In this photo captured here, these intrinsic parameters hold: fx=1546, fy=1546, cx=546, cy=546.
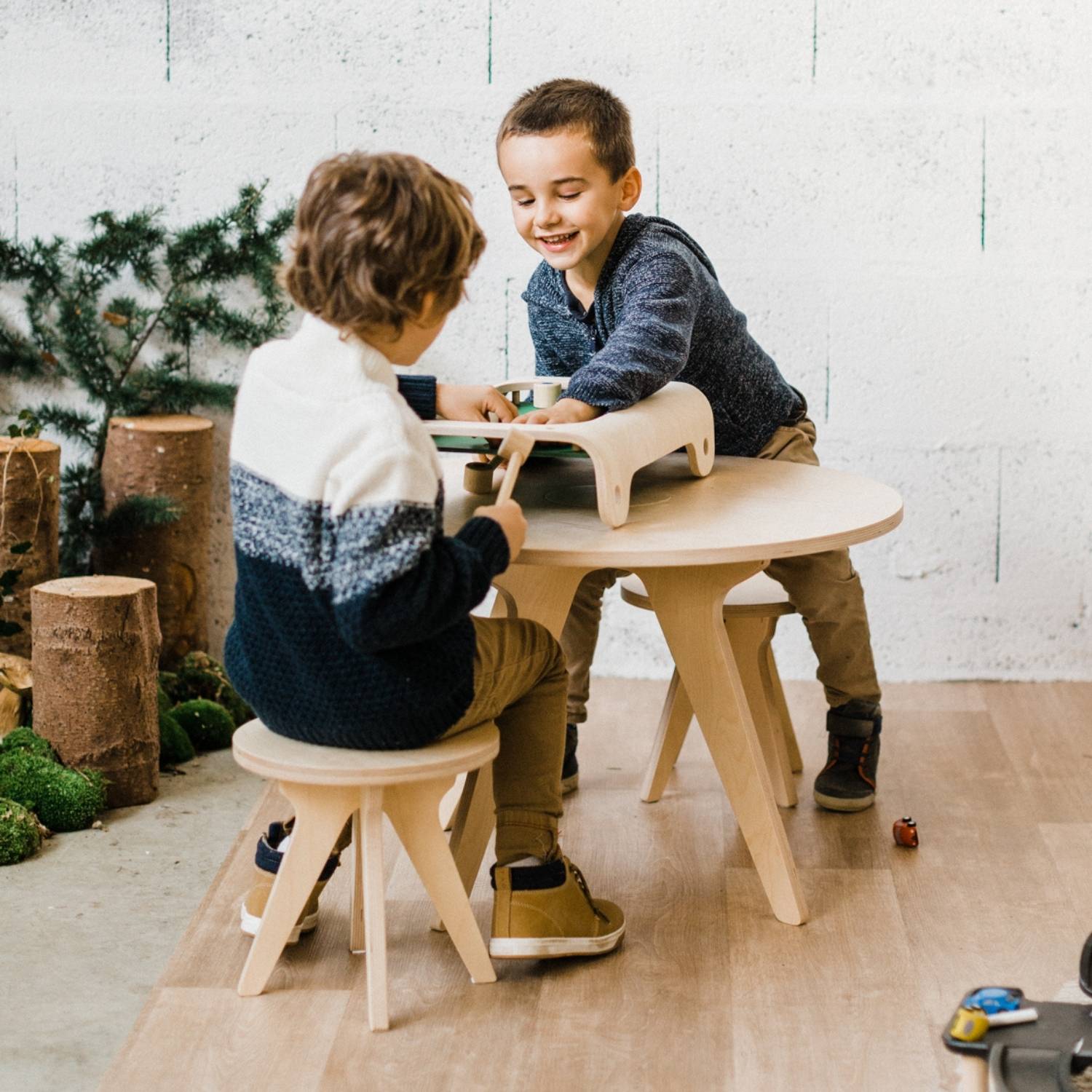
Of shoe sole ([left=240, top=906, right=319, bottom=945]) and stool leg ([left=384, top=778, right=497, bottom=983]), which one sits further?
shoe sole ([left=240, top=906, right=319, bottom=945])

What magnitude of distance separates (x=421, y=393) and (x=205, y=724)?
1168mm

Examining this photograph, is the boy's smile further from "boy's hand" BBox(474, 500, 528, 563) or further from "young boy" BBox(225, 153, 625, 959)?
"boy's hand" BBox(474, 500, 528, 563)

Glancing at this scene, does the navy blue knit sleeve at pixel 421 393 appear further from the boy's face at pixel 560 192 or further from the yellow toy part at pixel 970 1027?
the yellow toy part at pixel 970 1027

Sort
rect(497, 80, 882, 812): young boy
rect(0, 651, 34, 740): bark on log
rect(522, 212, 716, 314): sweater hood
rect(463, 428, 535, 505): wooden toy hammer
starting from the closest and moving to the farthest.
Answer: rect(463, 428, 535, 505): wooden toy hammer → rect(497, 80, 882, 812): young boy → rect(522, 212, 716, 314): sweater hood → rect(0, 651, 34, 740): bark on log

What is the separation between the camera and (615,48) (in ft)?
10.9

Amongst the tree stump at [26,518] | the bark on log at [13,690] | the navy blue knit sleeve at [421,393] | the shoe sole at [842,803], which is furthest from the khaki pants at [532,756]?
the tree stump at [26,518]

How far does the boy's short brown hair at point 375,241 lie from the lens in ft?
5.74

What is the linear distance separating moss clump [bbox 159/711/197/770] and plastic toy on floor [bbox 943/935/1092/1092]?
6.14 feet

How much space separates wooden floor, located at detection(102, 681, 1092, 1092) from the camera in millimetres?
1880

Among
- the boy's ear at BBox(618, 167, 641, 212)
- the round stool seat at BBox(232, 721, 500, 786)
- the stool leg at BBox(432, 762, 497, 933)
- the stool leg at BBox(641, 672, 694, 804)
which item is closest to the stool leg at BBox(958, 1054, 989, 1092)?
the round stool seat at BBox(232, 721, 500, 786)

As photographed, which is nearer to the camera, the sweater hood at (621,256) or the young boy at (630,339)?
the young boy at (630,339)

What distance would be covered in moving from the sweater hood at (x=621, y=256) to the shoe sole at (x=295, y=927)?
3.44ft

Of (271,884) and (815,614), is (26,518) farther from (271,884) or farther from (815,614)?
(815,614)

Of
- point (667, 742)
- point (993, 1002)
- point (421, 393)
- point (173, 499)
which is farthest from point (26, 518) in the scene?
point (993, 1002)
